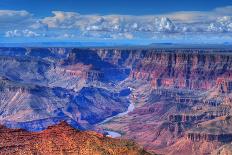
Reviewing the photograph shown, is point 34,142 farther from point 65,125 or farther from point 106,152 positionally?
point 106,152

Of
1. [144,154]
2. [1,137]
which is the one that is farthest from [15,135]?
[144,154]

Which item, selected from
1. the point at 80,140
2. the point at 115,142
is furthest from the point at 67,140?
the point at 115,142

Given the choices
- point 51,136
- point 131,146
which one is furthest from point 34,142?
point 131,146

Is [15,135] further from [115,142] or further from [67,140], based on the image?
[115,142]

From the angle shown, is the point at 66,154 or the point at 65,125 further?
the point at 65,125

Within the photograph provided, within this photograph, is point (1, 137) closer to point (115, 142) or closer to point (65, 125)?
point (65, 125)
